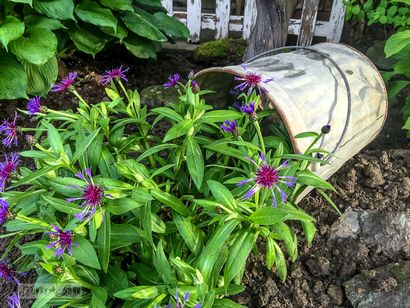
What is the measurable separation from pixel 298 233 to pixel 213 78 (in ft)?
3.18

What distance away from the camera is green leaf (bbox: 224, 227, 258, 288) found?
1.48 metres

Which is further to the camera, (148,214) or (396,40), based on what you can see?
(396,40)

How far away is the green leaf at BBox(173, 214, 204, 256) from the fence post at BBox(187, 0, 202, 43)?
2795 millimetres

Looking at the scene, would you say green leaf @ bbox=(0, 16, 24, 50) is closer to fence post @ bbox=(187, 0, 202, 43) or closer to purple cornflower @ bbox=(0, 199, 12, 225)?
purple cornflower @ bbox=(0, 199, 12, 225)

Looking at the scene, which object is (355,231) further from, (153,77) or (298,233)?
(153,77)

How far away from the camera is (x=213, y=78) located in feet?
8.23

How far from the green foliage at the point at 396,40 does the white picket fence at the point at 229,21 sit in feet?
0.95

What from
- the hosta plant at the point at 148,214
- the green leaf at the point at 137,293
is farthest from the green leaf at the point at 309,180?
the green leaf at the point at 137,293

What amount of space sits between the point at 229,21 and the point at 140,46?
1.03 m

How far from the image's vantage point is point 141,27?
329 cm

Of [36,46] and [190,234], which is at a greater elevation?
[36,46]

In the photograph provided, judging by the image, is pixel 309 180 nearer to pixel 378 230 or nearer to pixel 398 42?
pixel 378 230

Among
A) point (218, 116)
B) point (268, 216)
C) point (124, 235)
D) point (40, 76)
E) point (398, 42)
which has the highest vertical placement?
point (398, 42)

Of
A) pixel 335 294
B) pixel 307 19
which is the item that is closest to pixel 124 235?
pixel 335 294
